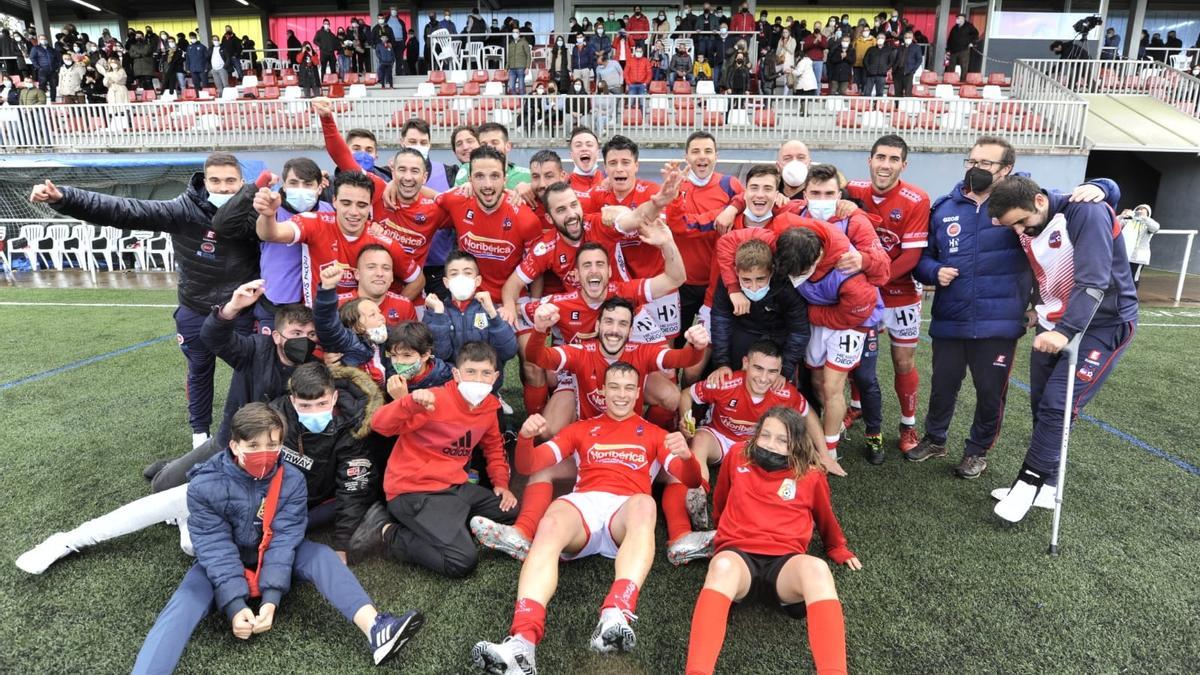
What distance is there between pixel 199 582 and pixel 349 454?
38.0 inches

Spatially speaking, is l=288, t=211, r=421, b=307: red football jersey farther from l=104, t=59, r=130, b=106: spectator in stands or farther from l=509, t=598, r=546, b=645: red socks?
l=104, t=59, r=130, b=106: spectator in stands

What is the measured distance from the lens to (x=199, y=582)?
2.95 meters

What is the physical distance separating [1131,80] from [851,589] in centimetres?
2017

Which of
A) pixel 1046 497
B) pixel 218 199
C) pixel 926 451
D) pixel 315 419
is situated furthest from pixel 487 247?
pixel 1046 497

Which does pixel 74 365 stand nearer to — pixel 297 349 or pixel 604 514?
pixel 297 349

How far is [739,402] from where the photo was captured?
422 centimetres

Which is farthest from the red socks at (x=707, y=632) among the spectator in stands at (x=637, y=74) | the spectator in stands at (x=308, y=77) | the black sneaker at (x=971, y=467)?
the spectator in stands at (x=308, y=77)

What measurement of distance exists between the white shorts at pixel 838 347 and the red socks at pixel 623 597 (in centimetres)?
218

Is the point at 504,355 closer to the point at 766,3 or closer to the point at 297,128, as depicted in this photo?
the point at 297,128

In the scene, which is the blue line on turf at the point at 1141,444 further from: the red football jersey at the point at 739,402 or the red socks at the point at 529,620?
the red socks at the point at 529,620

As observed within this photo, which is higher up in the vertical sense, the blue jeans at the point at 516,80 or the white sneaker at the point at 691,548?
the blue jeans at the point at 516,80

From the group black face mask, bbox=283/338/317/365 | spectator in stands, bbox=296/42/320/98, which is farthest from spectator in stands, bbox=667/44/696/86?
black face mask, bbox=283/338/317/365

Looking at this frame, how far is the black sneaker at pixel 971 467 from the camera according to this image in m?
4.60

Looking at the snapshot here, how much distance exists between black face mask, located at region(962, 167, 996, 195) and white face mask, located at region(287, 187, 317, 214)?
425cm
